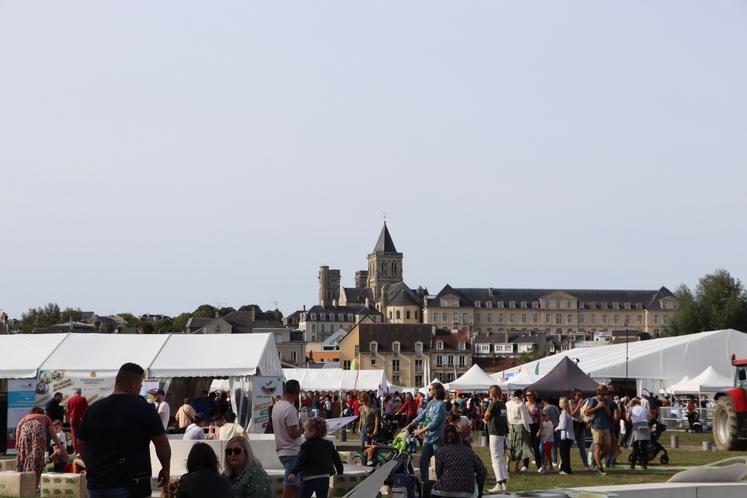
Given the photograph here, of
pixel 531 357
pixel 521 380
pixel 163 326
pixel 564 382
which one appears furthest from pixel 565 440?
pixel 163 326

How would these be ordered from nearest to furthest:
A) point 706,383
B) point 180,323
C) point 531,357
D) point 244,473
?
point 244,473
point 706,383
point 531,357
point 180,323

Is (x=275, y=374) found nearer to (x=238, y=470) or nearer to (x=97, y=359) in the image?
(x=97, y=359)

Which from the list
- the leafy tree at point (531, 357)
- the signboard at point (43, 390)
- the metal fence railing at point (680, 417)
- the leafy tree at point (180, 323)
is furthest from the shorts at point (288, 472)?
the leafy tree at point (180, 323)

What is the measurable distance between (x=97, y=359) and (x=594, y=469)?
431 inches

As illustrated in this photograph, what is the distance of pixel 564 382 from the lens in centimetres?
3180

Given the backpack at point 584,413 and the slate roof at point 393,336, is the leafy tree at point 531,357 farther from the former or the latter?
the backpack at point 584,413

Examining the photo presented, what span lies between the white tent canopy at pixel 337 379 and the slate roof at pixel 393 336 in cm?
8424

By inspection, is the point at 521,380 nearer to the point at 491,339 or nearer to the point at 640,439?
A: the point at 640,439

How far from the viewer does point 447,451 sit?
10805 mm

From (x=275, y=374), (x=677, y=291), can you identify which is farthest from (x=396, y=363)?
(x=275, y=374)

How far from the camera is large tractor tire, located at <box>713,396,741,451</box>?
25219 millimetres

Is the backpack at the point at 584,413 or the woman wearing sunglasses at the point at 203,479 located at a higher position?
the backpack at the point at 584,413

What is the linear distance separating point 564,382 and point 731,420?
7074 mm

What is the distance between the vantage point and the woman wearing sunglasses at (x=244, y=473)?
→ 26.8 feet
